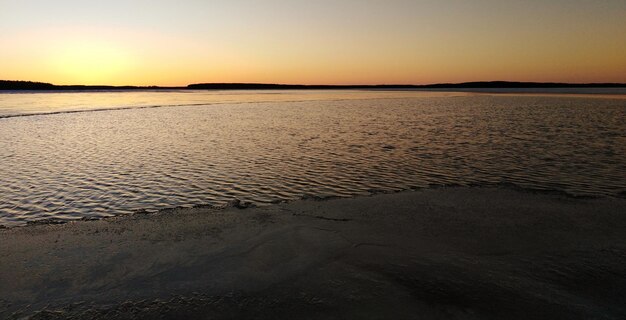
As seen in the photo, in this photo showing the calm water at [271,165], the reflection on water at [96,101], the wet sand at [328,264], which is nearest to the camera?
the wet sand at [328,264]

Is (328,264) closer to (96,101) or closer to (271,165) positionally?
(271,165)

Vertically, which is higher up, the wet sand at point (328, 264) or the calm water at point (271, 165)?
the wet sand at point (328, 264)

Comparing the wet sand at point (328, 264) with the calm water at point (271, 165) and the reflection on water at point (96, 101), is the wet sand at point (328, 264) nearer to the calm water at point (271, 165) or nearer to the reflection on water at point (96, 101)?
the calm water at point (271, 165)

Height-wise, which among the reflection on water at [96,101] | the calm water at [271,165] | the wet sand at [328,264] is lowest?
the reflection on water at [96,101]

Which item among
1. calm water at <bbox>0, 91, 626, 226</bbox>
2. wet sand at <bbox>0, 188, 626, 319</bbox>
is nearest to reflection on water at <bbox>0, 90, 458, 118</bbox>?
calm water at <bbox>0, 91, 626, 226</bbox>

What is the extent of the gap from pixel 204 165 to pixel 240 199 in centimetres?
656

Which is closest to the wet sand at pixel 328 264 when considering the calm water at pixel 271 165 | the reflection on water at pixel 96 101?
the calm water at pixel 271 165

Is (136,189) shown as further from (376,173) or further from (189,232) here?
(376,173)

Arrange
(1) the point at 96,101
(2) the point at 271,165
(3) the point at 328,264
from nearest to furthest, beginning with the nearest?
(3) the point at 328,264 < (2) the point at 271,165 < (1) the point at 96,101

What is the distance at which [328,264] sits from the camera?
810cm

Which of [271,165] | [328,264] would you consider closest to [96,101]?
[271,165]

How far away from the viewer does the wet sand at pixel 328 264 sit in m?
6.50

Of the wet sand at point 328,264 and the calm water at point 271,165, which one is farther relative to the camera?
the calm water at point 271,165

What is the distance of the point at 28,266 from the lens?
26.5ft
